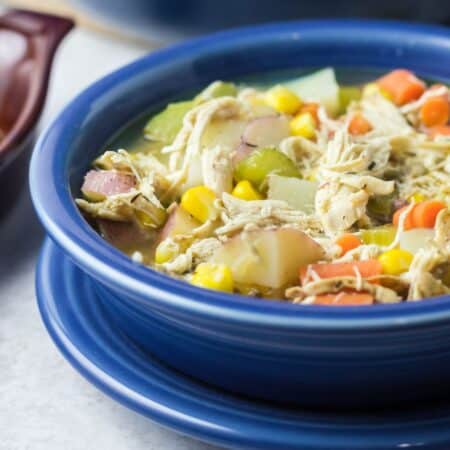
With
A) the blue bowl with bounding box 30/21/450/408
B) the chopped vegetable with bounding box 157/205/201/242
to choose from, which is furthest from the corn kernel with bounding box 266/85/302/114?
Result: the chopped vegetable with bounding box 157/205/201/242

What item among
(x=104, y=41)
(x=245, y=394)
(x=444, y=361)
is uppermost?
(x=444, y=361)

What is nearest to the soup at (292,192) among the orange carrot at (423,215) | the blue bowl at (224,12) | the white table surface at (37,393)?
the orange carrot at (423,215)

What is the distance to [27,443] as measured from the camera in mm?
2111

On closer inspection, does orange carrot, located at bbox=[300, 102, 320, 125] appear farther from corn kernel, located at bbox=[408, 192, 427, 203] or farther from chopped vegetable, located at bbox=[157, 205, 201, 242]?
chopped vegetable, located at bbox=[157, 205, 201, 242]

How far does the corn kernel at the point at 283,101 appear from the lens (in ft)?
8.79

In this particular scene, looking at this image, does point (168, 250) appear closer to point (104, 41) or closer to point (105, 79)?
point (105, 79)

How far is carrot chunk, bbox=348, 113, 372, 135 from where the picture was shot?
260cm

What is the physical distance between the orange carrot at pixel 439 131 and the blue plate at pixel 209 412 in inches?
35.4

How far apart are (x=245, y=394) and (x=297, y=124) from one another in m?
0.85

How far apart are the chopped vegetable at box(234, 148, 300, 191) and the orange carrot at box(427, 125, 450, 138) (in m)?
0.44


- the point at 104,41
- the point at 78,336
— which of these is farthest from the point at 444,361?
the point at 104,41

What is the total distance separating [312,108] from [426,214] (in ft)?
2.19

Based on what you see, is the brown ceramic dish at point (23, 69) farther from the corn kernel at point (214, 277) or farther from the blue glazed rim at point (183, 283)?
the corn kernel at point (214, 277)

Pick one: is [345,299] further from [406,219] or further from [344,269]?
[406,219]
